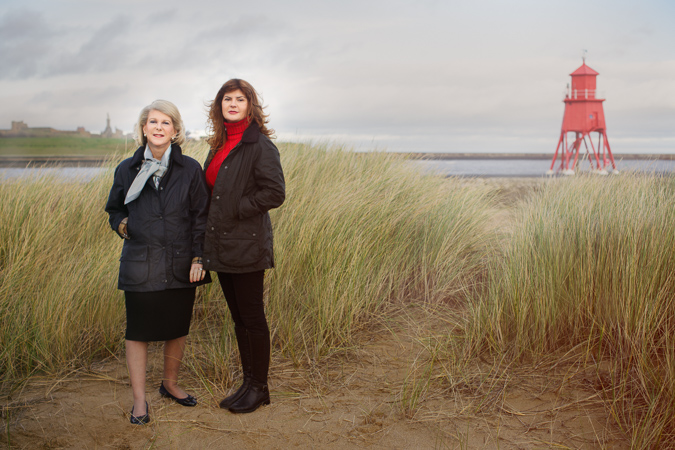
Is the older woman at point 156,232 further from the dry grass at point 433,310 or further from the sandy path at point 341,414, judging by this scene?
the dry grass at point 433,310

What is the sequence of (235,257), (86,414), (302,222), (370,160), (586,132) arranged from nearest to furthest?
1. (235,257)
2. (86,414)
3. (302,222)
4. (370,160)
5. (586,132)

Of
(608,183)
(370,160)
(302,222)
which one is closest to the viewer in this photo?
(302,222)

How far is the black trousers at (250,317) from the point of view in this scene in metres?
2.67

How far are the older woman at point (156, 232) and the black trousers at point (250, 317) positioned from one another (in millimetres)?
192

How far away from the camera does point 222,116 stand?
2766mm

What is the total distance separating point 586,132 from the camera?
27.5 meters

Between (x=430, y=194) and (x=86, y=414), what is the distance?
401 centimetres

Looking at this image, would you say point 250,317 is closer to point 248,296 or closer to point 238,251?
point 248,296

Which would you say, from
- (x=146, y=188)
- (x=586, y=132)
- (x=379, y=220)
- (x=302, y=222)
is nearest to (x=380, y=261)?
(x=379, y=220)

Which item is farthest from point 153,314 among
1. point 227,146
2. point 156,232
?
point 227,146

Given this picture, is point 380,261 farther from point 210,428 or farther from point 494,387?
point 210,428

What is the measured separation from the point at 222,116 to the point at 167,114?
29 centimetres

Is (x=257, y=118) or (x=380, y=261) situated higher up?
(x=257, y=118)

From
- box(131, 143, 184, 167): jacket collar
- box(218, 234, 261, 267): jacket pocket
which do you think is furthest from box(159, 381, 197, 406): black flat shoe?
box(131, 143, 184, 167): jacket collar
